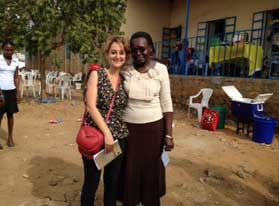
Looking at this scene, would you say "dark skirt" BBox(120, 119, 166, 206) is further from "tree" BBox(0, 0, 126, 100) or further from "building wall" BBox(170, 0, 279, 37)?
"building wall" BBox(170, 0, 279, 37)

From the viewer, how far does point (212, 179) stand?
14.7 feet

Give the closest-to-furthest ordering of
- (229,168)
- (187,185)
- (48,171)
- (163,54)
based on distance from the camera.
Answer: (187,185)
(48,171)
(229,168)
(163,54)

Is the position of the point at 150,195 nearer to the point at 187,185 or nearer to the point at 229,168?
the point at 187,185

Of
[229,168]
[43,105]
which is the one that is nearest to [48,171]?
[229,168]

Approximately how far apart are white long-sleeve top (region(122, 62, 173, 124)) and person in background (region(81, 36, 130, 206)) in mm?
63

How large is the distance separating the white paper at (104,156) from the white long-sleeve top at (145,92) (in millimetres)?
253

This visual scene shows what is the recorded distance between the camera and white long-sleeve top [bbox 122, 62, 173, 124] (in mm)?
2736

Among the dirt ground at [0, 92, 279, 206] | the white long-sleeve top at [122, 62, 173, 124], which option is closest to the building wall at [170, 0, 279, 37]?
the dirt ground at [0, 92, 279, 206]

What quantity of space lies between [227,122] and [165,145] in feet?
19.3

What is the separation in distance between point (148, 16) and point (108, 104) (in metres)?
11.9

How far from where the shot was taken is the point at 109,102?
2652 mm

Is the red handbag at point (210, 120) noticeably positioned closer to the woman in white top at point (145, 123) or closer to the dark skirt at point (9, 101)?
the dark skirt at point (9, 101)

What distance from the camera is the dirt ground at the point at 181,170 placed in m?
3.86

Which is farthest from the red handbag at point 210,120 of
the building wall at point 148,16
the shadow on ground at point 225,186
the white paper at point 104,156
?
the building wall at point 148,16
